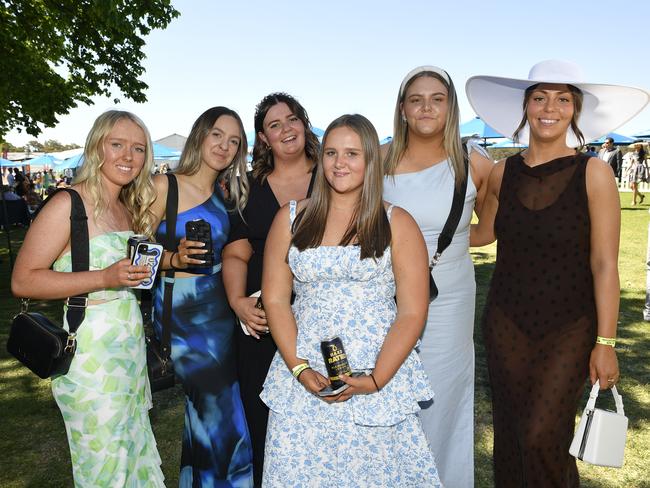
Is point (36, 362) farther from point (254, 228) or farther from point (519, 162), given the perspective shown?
point (519, 162)

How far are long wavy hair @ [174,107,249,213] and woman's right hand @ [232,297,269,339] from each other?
0.62 m

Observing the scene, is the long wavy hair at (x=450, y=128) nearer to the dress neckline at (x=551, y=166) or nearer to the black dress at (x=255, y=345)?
the dress neckline at (x=551, y=166)

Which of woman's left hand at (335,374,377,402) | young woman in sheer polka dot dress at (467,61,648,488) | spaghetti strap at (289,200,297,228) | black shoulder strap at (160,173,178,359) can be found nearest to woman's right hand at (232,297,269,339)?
black shoulder strap at (160,173,178,359)

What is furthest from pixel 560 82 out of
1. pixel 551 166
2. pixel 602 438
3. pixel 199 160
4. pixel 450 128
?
pixel 199 160

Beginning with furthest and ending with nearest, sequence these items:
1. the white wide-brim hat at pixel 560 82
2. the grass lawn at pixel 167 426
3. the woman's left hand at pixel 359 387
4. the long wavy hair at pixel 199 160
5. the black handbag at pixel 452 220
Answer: the grass lawn at pixel 167 426
the long wavy hair at pixel 199 160
the black handbag at pixel 452 220
the white wide-brim hat at pixel 560 82
the woman's left hand at pixel 359 387

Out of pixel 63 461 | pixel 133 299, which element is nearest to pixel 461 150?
pixel 133 299

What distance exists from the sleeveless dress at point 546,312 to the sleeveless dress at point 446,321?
36 cm

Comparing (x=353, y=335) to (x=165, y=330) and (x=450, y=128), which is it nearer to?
(x=165, y=330)

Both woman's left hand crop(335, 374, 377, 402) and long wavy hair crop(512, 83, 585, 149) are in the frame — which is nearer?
woman's left hand crop(335, 374, 377, 402)

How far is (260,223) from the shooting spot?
333 cm

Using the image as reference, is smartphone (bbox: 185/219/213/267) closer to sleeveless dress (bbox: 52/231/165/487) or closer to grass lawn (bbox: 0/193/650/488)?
sleeveless dress (bbox: 52/231/165/487)

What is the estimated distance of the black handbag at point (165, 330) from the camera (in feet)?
9.68

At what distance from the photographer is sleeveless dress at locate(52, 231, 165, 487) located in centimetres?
253

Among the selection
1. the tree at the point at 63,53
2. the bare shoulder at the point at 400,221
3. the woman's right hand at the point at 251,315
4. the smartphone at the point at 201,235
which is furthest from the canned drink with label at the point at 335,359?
the tree at the point at 63,53
